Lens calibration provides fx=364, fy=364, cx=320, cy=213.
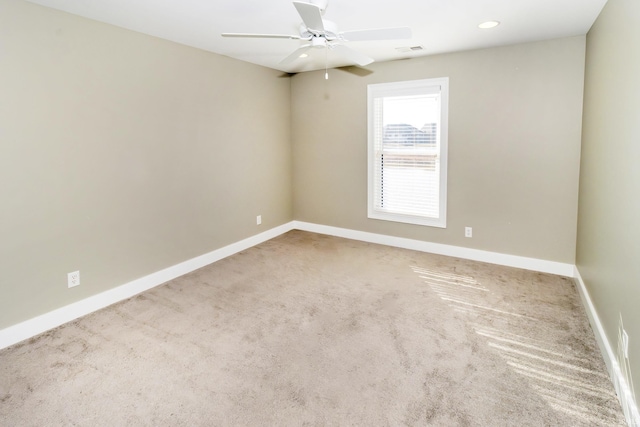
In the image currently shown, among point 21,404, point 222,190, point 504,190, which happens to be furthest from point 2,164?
point 504,190

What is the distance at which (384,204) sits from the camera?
15.9 feet

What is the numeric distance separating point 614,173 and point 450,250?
7.51 ft

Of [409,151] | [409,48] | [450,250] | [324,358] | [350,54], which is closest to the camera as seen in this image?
[324,358]

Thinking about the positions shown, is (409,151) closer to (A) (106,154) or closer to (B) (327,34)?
(B) (327,34)

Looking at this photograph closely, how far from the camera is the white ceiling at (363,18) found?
259 cm

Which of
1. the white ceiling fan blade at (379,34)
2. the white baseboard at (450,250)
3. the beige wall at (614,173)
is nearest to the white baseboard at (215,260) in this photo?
the white baseboard at (450,250)

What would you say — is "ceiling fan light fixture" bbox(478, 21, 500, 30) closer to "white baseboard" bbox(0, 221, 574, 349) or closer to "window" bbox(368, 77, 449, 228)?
"window" bbox(368, 77, 449, 228)

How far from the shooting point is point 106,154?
309cm

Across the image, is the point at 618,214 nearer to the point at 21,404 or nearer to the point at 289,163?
the point at 21,404

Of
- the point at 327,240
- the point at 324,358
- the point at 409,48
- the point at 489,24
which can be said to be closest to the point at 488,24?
the point at 489,24

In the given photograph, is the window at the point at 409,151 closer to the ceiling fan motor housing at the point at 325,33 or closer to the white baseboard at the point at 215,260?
the white baseboard at the point at 215,260

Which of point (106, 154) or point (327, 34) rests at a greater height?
point (327, 34)

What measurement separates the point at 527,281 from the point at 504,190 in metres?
0.99

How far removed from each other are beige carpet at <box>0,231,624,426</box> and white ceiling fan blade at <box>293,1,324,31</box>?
210cm
